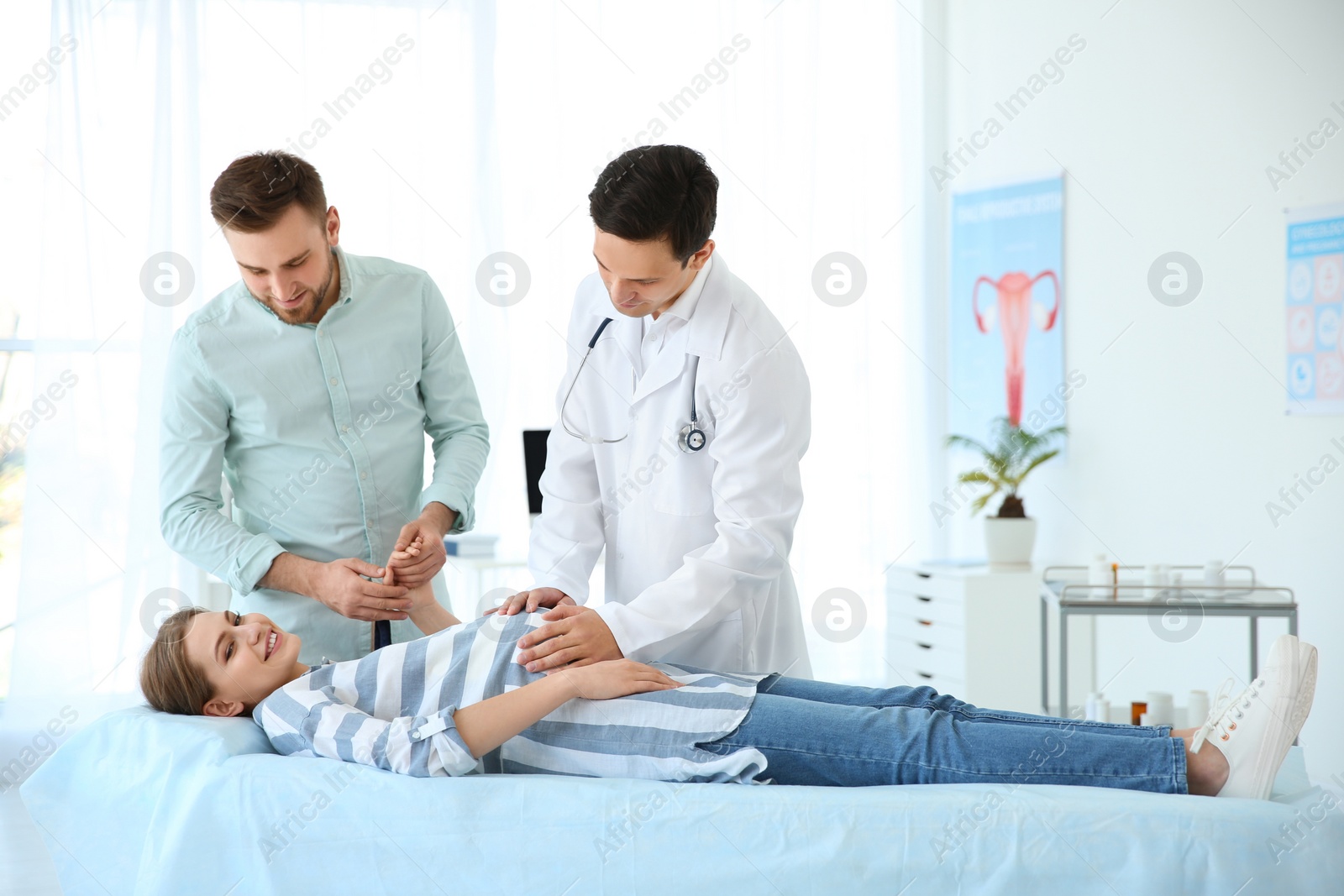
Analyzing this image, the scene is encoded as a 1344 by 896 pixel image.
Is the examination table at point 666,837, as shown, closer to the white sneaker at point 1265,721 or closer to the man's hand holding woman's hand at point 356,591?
the white sneaker at point 1265,721

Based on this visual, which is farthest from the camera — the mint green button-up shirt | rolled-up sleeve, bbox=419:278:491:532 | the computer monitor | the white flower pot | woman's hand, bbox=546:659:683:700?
the white flower pot

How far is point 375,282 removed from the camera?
196cm

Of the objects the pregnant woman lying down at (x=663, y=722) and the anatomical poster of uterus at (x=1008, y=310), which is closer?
the pregnant woman lying down at (x=663, y=722)

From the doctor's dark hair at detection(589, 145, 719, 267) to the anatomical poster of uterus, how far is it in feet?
9.37

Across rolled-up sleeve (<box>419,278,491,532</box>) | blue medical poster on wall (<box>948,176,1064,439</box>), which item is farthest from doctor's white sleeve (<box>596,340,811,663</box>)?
blue medical poster on wall (<box>948,176,1064,439</box>)

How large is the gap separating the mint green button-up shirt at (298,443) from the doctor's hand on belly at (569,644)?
0.40 meters

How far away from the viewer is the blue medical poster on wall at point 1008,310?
4.04m

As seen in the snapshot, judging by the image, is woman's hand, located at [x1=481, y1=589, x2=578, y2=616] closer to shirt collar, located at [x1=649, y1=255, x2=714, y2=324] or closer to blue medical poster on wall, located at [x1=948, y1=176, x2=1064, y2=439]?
shirt collar, located at [x1=649, y1=255, x2=714, y2=324]

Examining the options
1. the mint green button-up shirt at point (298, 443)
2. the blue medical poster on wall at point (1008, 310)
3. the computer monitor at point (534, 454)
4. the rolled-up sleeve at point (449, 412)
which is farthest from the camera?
the blue medical poster on wall at point (1008, 310)

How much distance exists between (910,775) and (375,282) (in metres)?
1.27

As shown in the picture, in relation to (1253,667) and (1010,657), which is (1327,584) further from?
(1010,657)

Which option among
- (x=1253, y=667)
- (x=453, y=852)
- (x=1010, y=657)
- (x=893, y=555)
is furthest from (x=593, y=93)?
(x=453, y=852)

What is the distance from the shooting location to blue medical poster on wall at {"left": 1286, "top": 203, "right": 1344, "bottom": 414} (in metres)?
3.08

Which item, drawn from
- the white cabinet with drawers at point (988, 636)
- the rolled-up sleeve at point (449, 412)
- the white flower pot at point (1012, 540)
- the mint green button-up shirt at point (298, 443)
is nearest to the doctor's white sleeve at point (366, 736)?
the mint green button-up shirt at point (298, 443)
